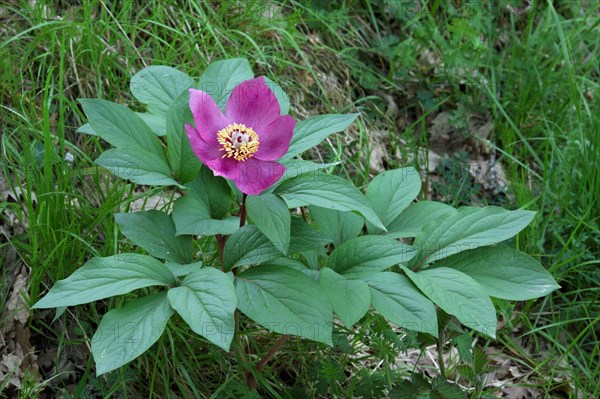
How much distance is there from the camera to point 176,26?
2797 mm

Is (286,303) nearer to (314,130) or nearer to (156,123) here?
(314,130)

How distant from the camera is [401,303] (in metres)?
1.52

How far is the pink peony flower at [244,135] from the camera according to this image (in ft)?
Result: 5.00

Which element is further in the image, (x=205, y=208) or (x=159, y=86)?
(x=159, y=86)

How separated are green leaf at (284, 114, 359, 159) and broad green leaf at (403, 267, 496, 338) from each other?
34 centimetres

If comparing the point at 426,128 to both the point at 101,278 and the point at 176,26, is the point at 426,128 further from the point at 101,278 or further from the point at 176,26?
the point at 101,278

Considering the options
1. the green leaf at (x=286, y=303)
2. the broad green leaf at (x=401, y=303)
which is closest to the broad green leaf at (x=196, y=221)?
the green leaf at (x=286, y=303)

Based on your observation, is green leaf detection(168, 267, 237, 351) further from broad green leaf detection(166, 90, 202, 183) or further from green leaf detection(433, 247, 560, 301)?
green leaf detection(433, 247, 560, 301)

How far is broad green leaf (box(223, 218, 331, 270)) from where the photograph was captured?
1544 millimetres

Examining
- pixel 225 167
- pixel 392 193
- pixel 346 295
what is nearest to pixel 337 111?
pixel 392 193

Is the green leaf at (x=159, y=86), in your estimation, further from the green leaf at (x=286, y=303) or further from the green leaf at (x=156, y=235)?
the green leaf at (x=286, y=303)

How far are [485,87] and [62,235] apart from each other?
1.96 m

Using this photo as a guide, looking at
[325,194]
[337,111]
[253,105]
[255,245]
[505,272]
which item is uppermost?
[253,105]

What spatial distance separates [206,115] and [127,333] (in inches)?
19.6
